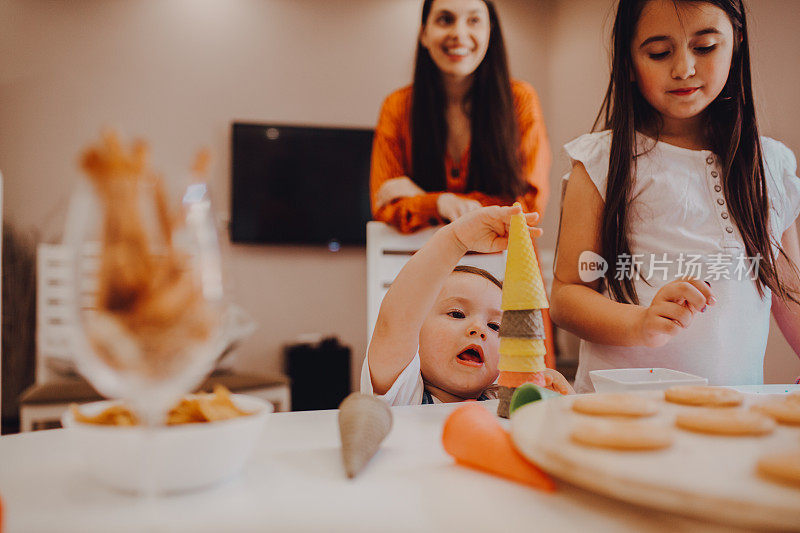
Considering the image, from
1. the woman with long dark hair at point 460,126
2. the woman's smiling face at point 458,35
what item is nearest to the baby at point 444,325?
the woman with long dark hair at point 460,126

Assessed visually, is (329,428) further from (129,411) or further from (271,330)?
(271,330)

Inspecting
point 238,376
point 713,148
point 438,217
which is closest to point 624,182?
point 713,148

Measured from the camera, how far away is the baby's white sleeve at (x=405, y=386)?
913 millimetres

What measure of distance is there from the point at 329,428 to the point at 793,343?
1044 mm

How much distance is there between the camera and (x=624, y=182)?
3.62ft

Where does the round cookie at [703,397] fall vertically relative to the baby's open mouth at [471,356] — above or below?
above

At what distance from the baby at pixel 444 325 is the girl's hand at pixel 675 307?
0.54 ft

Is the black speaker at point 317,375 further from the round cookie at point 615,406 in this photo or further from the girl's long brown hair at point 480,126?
the round cookie at point 615,406

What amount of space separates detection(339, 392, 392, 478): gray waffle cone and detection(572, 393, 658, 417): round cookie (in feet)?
0.59

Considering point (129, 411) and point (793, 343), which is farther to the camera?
point (793, 343)

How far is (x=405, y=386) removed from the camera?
0.94 meters

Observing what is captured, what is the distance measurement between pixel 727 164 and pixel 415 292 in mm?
718

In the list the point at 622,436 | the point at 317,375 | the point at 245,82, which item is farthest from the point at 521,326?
the point at 245,82

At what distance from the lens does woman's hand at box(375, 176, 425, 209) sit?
1.48 m
